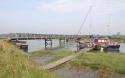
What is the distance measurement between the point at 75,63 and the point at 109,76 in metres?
8.24

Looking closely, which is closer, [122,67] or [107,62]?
[122,67]

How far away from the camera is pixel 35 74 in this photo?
10852mm

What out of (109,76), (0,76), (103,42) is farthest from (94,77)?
(103,42)

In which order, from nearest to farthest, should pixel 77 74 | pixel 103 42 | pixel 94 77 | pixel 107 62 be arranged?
pixel 94 77 < pixel 77 74 < pixel 107 62 < pixel 103 42

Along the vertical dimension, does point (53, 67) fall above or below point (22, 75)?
below

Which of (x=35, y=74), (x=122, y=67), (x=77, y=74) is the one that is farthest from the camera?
(x=122, y=67)

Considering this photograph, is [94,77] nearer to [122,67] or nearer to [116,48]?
[122,67]

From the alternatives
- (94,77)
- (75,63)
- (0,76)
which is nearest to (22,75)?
(0,76)

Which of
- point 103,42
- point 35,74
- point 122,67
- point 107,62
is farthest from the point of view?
point 103,42

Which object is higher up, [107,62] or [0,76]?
[0,76]

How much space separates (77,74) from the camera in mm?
24359

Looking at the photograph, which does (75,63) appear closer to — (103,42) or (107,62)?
(107,62)

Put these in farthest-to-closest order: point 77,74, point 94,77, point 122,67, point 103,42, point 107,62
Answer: point 103,42 < point 107,62 < point 122,67 < point 77,74 < point 94,77

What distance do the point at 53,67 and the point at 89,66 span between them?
4.59 metres
